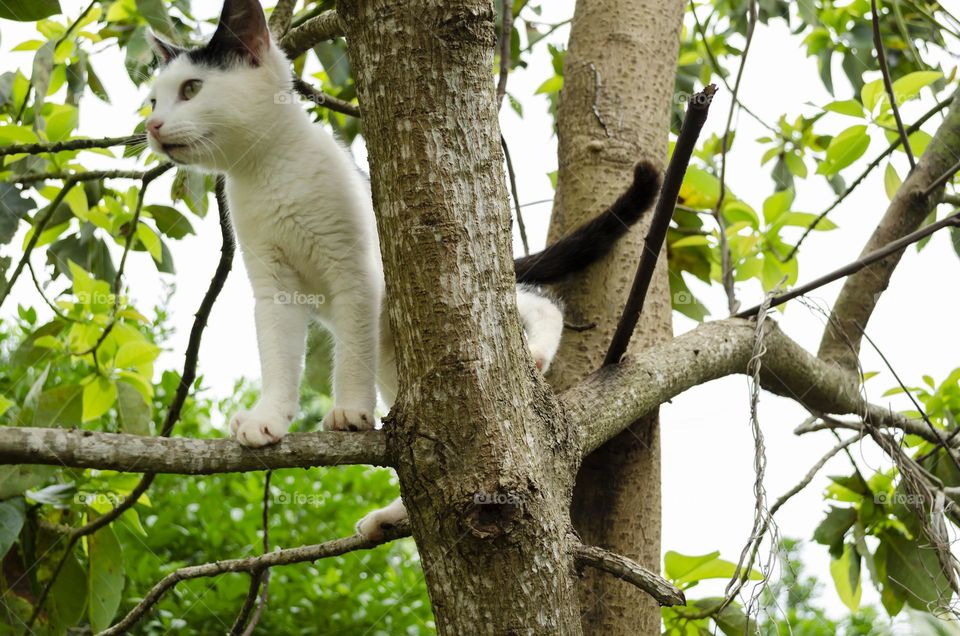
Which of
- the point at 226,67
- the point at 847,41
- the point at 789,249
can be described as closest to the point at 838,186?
the point at 847,41

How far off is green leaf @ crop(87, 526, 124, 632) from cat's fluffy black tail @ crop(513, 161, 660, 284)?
3.62 ft

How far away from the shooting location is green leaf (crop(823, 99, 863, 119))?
6.35 ft

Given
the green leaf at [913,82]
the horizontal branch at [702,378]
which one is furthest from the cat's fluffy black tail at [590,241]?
the green leaf at [913,82]

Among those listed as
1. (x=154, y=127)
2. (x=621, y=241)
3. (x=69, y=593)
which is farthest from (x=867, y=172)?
(x=69, y=593)

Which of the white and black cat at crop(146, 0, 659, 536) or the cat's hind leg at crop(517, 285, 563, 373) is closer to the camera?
the white and black cat at crop(146, 0, 659, 536)

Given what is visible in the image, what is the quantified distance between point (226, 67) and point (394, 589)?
2251 millimetres

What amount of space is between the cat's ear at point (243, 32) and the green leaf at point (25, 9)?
318 millimetres

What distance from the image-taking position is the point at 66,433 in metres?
0.97

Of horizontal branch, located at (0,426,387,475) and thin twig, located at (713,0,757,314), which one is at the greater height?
thin twig, located at (713,0,757,314)

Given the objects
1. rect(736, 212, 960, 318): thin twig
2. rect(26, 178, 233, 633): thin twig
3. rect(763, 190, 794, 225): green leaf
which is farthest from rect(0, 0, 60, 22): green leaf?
rect(763, 190, 794, 225): green leaf

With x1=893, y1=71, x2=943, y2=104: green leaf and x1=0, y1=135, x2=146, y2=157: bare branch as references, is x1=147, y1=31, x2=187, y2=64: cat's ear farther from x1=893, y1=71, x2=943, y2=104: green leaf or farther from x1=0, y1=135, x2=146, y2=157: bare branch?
x1=893, y1=71, x2=943, y2=104: green leaf

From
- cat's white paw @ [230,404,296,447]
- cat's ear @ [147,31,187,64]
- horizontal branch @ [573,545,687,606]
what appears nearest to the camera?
horizontal branch @ [573,545,687,606]

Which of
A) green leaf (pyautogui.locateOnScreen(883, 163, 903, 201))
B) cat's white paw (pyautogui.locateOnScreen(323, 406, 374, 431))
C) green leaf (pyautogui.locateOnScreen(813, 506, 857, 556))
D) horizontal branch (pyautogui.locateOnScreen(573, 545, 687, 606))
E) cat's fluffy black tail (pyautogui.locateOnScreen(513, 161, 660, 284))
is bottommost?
horizontal branch (pyautogui.locateOnScreen(573, 545, 687, 606))

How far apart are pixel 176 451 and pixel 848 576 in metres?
1.68
